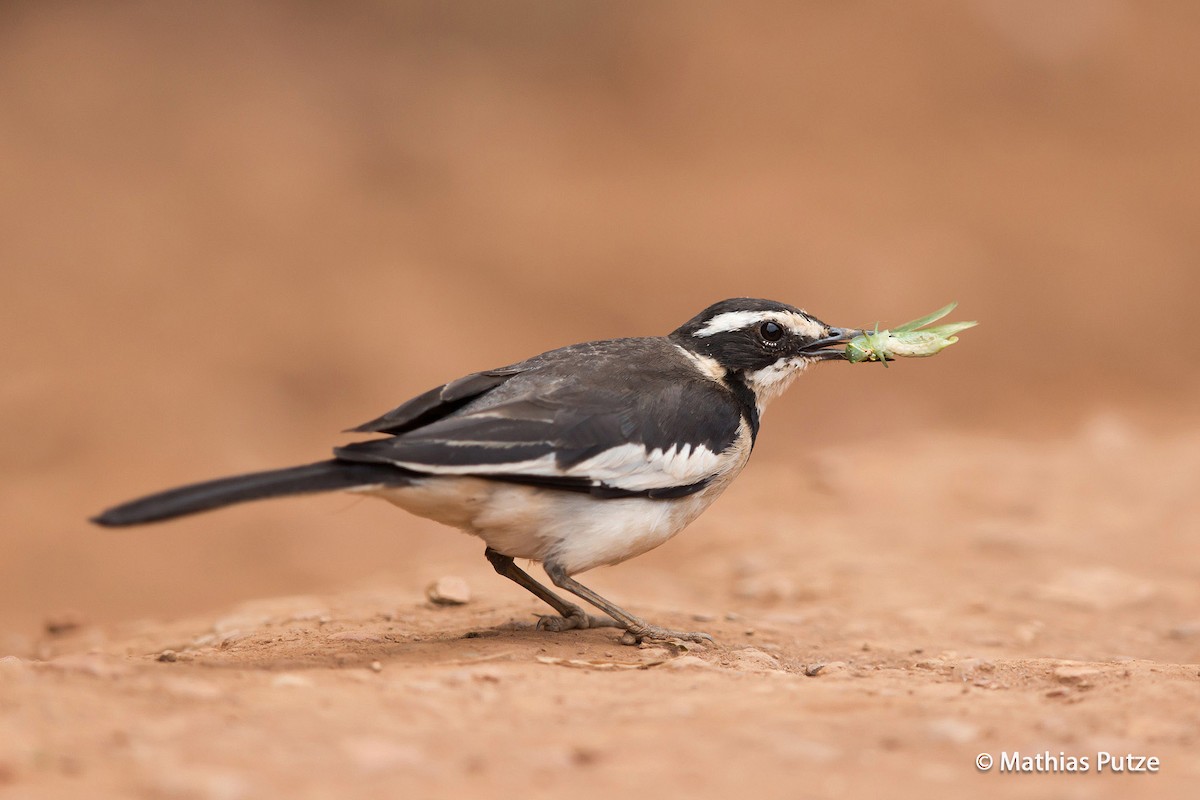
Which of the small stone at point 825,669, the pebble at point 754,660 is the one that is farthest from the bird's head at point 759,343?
the small stone at point 825,669

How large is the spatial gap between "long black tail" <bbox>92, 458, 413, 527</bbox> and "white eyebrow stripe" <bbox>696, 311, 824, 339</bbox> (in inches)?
88.4

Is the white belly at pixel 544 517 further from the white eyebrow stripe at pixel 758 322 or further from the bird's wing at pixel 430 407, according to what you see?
the white eyebrow stripe at pixel 758 322

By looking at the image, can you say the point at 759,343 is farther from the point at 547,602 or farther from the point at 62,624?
the point at 62,624

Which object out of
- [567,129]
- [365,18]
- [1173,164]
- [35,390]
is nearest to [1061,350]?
[1173,164]

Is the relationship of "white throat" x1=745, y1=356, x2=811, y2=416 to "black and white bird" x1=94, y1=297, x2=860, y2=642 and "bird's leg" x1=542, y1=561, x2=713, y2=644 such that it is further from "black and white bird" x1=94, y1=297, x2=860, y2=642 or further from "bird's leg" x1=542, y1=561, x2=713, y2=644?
"bird's leg" x1=542, y1=561, x2=713, y2=644

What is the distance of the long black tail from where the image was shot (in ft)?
15.0

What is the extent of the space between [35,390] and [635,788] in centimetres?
1207

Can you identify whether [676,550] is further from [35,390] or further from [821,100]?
[821,100]

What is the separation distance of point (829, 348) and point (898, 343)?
43 cm

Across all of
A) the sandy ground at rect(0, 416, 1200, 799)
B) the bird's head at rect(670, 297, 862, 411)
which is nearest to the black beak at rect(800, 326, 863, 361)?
the bird's head at rect(670, 297, 862, 411)

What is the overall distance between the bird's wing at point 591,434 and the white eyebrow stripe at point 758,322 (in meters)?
0.39

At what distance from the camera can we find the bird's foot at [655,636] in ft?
20.3

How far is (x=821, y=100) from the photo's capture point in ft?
62.8

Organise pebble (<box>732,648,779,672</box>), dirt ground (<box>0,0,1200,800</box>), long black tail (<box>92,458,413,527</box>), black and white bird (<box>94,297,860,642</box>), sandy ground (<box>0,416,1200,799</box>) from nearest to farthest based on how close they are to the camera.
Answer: sandy ground (<box>0,416,1200,799</box>)
dirt ground (<box>0,0,1200,800</box>)
long black tail (<box>92,458,413,527</box>)
black and white bird (<box>94,297,860,642</box>)
pebble (<box>732,648,779,672</box>)
